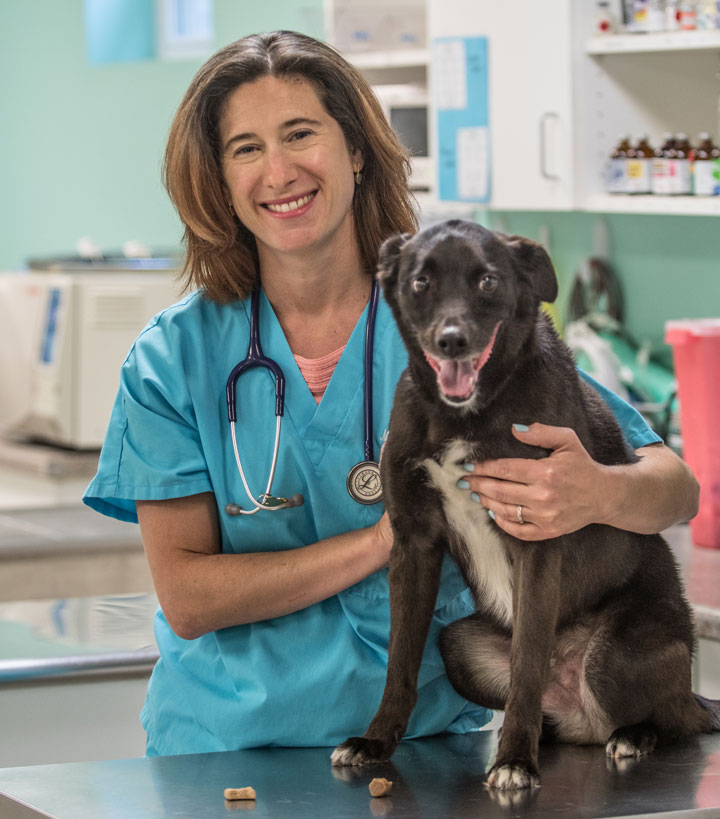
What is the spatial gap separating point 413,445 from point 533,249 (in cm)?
22

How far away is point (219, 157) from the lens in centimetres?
147

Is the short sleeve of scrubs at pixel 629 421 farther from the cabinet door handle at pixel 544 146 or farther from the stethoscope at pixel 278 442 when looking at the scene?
the cabinet door handle at pixel 544 146

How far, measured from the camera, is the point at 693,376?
2.38 metres

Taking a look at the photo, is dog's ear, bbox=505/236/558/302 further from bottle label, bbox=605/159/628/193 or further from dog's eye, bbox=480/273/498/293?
bottle label, bbox=605/159/628/193

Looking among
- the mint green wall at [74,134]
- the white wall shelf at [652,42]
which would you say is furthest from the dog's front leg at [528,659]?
the mint green wall at [74,134]

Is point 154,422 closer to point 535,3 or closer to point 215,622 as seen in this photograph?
point 215,622

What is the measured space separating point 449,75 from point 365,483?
6.76ft

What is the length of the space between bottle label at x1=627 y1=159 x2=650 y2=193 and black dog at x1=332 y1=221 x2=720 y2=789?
1.53m

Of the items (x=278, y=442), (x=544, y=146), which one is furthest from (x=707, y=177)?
(x=278, y=442)

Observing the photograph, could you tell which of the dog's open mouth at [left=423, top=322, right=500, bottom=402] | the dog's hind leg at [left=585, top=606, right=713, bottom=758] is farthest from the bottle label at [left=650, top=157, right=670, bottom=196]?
the dog's open mouth at [left=423, top=322, right=500, bottom=402]

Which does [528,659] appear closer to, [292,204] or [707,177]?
[292,204]

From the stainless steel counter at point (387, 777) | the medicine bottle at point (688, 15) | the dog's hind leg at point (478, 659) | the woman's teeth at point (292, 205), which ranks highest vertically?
the medicine bottle at point (688, 15)

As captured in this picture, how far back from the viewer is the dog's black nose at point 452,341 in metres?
1.08

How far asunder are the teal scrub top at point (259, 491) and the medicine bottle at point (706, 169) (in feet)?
4.07
